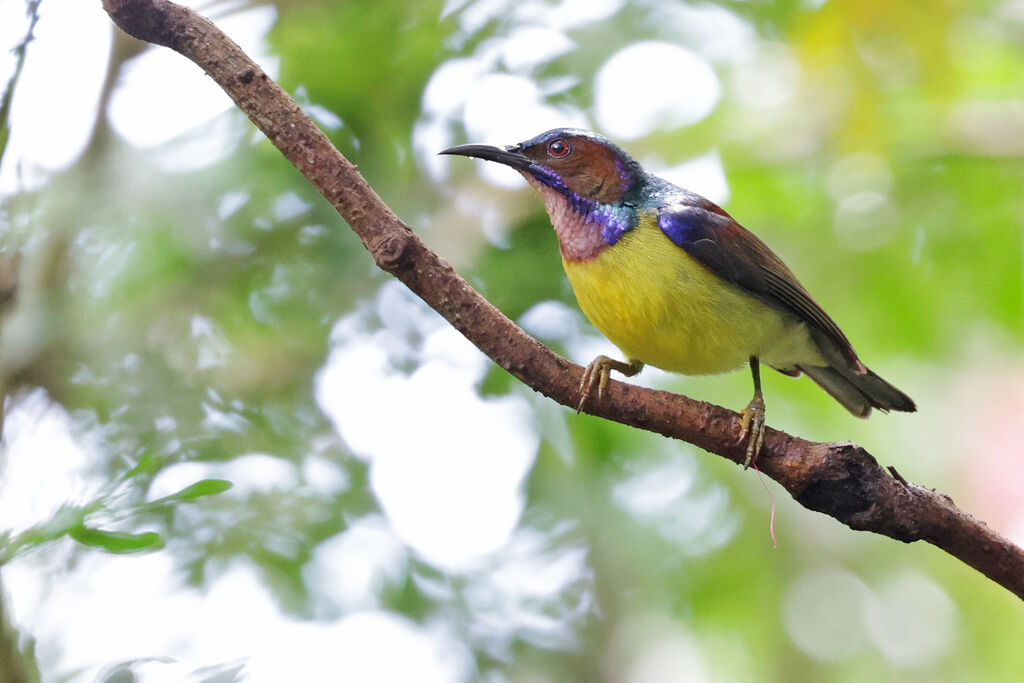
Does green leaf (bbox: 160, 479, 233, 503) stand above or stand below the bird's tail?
above

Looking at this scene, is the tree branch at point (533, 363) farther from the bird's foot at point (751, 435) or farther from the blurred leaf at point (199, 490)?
the blurred leaf at point (199, 490)

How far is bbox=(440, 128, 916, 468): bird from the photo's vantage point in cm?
355

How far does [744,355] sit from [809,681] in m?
2.98

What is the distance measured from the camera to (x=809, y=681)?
19.4ft

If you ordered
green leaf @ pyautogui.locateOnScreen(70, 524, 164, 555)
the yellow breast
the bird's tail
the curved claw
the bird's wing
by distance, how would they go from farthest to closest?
the bird's tail → the bird's wing → the yellow breast → the curved claw → green leaf @ pyautogui.locateOnScreen(70, 524, 164, 555)

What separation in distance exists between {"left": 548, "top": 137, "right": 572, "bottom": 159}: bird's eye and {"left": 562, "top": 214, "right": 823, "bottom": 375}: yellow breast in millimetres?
463

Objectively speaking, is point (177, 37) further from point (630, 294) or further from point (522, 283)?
point (522, 283)

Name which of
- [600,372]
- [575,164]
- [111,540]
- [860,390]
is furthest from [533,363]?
[860,390]

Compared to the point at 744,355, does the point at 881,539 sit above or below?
below

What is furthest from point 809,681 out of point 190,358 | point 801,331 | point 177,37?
point 177,37

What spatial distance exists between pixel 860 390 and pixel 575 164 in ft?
4.90

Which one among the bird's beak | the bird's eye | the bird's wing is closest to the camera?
the bird's wing

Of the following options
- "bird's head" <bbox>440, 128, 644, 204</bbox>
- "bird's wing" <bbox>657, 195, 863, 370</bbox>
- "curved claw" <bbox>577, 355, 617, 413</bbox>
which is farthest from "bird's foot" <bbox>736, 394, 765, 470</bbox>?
"bird's head" <bbox>440, 128, 644, 204</bbox>

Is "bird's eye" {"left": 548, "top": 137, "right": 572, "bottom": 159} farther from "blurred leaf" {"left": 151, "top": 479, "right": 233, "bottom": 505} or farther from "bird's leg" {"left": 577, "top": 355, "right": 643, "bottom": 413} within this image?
"blurred leaf" {"left": 151, "top": 479, "right": 233, "bottom": 505}
